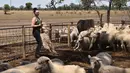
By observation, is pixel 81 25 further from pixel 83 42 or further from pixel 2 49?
pixel 2 49

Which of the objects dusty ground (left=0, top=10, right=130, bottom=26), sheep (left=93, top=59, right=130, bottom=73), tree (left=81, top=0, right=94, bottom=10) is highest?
tree (left=81, top=0, right=94, bottom=10)

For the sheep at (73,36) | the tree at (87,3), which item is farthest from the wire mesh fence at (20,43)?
the tree at (87,3)

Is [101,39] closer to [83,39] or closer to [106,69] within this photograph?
[83,39]

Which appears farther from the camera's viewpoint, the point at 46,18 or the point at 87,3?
the point at 46,18

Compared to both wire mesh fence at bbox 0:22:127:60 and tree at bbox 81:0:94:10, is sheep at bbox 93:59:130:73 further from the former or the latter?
tree at bbox 81:0:94:10

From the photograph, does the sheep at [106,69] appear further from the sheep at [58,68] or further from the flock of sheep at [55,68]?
the sheep at [58,68]

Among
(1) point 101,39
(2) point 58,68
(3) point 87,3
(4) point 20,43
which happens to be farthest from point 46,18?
(2) point 58,68

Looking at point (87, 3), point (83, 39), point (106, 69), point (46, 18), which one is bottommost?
point (46, 18)

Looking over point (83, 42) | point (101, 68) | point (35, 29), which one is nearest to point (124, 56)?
point (83, 42)

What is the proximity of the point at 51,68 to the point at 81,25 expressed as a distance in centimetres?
955

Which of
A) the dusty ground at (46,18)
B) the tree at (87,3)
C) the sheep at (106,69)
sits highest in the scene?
the tree at (87,3)

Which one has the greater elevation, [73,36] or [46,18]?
[73,36]

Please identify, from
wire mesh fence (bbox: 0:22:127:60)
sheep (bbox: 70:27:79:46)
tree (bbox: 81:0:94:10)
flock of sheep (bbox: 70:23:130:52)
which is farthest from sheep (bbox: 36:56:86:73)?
tree (bbox: 81:0:94:10)

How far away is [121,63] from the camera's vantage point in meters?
12.4
